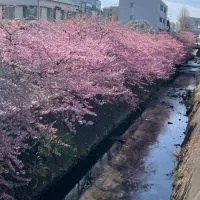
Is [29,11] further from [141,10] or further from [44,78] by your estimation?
[44,78]

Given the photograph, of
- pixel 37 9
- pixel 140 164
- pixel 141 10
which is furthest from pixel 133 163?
pixel 141 10

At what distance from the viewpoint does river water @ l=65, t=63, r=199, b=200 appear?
1583 cm

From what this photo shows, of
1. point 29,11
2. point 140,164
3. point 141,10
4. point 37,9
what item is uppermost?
point 141,10

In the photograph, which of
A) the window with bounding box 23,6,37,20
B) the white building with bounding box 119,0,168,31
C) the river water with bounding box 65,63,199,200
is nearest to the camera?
the river water with bounding box 65,63,199,200

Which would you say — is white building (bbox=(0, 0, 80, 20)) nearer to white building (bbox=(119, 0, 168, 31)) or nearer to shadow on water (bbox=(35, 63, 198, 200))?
shadow on water (bbox=(35, 63, 198, 200))

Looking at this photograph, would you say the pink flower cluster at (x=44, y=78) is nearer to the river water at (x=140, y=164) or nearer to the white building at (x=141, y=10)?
the river water at (x=140, y=164)

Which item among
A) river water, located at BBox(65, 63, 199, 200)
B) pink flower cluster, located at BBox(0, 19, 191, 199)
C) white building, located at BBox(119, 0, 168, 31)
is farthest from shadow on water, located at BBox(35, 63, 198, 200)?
white building, located at BBox(119, 0, 168, 31)

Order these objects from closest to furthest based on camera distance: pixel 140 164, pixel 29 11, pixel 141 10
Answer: pixel 140 164 < pixel 29 11 < pixel 141 10

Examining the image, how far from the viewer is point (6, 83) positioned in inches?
441

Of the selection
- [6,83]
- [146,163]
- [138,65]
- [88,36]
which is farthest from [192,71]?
[6,83]

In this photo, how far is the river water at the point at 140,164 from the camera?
15828 millimetres

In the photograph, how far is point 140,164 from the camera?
62.6 ft

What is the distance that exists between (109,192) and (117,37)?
14.4 meters

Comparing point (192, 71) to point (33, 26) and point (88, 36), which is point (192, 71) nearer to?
point (88, 36)
